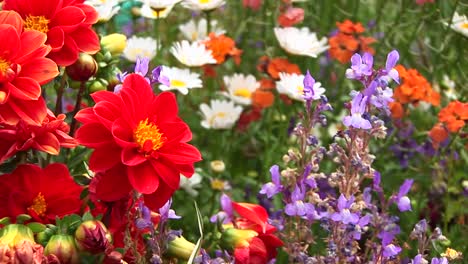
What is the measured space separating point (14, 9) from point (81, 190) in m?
0.22

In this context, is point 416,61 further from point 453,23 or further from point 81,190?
point 81,190

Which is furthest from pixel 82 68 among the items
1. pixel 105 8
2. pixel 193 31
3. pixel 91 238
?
pixel 193 31

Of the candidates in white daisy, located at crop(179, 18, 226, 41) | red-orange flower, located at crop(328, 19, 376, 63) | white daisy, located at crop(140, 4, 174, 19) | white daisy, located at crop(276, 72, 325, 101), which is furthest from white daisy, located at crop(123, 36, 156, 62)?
red-orange flower, located at crop(328, 19, 376, 63)

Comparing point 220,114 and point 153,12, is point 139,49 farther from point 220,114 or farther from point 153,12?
point 220,114

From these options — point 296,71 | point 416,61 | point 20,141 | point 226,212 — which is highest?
point 20,141

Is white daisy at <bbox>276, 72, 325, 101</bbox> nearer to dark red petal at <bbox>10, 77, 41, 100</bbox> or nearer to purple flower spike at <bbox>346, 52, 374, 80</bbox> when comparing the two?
purple flower spike at <bbox>346, 52, 374, 80</bbox>

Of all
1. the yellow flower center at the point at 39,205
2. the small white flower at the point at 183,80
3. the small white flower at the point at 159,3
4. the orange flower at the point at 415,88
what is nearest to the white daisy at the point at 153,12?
the small white flower at the point at 159,3

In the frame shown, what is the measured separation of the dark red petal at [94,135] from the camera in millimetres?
897

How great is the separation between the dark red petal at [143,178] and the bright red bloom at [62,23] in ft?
0.56

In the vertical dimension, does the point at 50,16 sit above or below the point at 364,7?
above

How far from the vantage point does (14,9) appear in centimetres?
104

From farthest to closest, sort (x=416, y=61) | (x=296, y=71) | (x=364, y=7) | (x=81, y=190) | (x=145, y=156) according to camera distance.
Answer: (x=364, y=7) < (x=416, y=61) < (x=296, y=71) < (x=81, y=190) < (x=145, y=156)

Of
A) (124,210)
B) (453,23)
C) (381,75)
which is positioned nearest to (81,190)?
(124,210)

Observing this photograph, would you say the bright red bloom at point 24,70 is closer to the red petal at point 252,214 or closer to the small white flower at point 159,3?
the red petal at point 252,214
